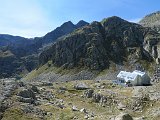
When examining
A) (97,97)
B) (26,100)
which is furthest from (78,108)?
(97,97)

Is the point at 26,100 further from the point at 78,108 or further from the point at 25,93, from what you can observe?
the point at 78,108

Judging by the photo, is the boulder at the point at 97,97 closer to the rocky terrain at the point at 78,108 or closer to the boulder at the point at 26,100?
the rocky terrain at the point at 78,108

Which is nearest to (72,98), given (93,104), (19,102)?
(93,104)

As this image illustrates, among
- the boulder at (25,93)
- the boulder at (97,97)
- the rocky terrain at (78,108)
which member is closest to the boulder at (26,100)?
the rocky terrain at (78,108)

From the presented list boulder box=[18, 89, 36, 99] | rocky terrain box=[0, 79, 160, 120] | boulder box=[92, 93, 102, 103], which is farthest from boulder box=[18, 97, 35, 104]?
boulder box=[92, 93, 102, 103]

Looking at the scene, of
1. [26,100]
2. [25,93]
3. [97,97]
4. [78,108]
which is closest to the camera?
[26,100]

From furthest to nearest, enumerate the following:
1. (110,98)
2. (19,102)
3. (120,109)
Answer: (110,98)
(120,109)
(19,102)

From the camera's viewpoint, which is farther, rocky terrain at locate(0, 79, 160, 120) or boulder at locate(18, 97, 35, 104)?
boulder at locate(18, 97, 35, 104)

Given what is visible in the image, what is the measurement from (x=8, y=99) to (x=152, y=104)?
26.8 m

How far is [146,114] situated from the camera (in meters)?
58.3

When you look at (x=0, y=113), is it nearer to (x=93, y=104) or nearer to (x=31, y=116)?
(x=31, y=116)

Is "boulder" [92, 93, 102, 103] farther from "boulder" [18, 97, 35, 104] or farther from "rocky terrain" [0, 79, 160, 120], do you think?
"boulder" [18, 97, 35, 104]

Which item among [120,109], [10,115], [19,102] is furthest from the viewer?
[120,109]

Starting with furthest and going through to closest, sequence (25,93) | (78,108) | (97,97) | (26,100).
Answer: (97,97) → (25,93) → (78,108) → (26,100)
